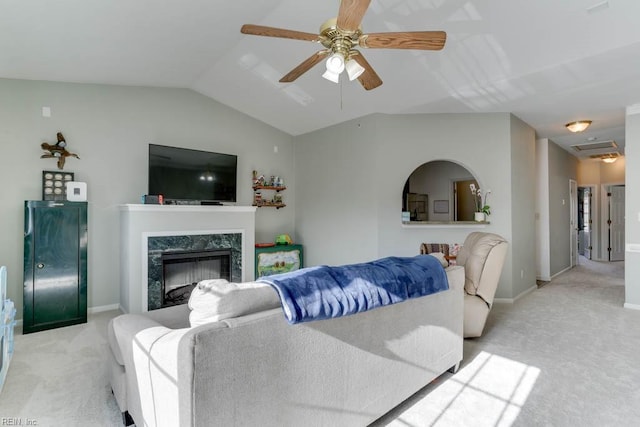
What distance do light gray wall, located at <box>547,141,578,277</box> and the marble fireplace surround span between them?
5840 mm

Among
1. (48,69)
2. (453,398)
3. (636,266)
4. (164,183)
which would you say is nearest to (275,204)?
(164,183)

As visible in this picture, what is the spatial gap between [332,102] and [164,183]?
2.58 metres

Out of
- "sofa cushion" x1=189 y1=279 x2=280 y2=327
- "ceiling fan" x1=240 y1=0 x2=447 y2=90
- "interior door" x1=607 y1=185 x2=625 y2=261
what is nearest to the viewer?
"sofa cushion" x1=189 y1=279 x2=280 y2=327

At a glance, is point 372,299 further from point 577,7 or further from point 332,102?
point 332,102

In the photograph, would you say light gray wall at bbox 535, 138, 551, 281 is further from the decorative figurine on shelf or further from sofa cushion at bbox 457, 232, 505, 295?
the decorative figurine on shelf

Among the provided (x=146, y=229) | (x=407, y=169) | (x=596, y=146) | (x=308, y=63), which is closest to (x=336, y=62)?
(x=308, y=63)

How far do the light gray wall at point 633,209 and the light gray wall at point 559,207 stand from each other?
1.84 metres

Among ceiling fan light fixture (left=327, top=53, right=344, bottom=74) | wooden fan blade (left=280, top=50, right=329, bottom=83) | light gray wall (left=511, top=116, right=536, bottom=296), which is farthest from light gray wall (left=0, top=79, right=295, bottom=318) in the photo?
light gray wall (left=511, top=116, right=536, bottom=296)

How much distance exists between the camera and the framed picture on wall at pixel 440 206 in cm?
773

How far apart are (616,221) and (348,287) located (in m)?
10.0

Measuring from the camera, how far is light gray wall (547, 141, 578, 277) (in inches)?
248

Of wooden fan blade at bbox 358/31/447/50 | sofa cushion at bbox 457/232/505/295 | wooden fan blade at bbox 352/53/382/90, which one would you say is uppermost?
wooden fan blade at bbox 358/31/447/50

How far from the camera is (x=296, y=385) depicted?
1.48 metres

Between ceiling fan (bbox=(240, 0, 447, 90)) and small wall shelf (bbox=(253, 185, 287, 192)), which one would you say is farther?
small wall shelf (bbox=(253, 185, 287, 192))
